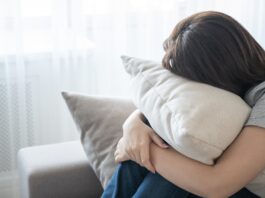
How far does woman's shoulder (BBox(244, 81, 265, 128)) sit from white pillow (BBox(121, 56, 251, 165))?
0.07 ft

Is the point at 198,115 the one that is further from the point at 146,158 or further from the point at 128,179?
the point at 128,179

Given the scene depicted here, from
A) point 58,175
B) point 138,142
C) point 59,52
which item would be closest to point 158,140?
point 138,142

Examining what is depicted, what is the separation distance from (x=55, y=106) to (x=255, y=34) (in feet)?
3.37

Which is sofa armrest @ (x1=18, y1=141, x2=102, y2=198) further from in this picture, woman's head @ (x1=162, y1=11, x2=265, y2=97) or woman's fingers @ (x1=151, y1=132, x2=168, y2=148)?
woman's head @ (x1=162, y1=11, x2=265, y2=97)

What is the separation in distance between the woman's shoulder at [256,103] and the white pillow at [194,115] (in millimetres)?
20

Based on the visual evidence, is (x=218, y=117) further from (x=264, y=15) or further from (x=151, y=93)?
(x=264, y=15)

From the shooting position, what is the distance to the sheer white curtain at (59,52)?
1863 mm

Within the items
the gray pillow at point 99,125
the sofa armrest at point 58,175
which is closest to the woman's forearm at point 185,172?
the gray pillow at point 99,125

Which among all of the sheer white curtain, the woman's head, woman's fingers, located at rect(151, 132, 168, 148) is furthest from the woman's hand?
the sheer white curtain

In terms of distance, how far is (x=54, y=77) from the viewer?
6.46ft

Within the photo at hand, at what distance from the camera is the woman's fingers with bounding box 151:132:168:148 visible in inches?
47.8

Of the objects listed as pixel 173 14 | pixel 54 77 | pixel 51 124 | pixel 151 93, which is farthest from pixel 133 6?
pixel 151 93

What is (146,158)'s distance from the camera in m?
1.21

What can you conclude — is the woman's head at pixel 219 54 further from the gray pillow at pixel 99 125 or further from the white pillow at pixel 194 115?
the gray pillow at pixel 99 125
